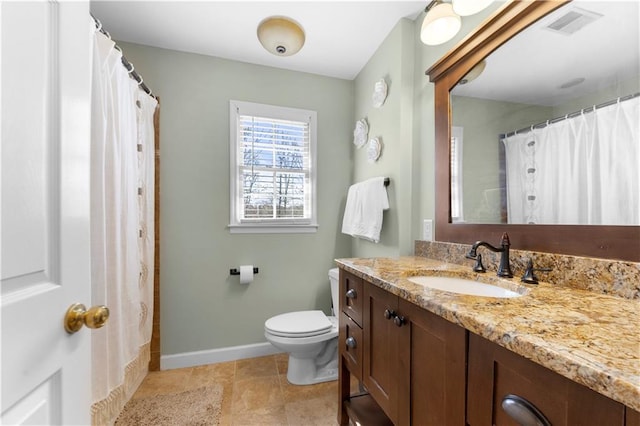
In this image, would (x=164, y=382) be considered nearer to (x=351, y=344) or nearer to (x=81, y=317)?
(x=351, y=344)

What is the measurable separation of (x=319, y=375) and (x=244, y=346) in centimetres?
68

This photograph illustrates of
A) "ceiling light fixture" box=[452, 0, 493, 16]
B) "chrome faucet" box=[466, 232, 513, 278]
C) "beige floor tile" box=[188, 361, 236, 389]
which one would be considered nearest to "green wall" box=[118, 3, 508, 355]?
"beige floor tile" box=[188, 361, 236, 389]

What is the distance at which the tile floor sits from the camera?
4.80ft

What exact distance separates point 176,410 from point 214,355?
1.69 feet

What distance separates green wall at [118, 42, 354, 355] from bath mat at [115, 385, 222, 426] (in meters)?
0.39

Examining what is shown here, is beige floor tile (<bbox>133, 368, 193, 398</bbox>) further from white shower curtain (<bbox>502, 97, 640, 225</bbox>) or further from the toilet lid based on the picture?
white shower curtain (<bbox>502, 97, 640, 225</bbox>)

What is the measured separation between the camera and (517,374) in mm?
511

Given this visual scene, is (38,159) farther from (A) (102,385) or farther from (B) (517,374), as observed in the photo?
(A) (102,385)

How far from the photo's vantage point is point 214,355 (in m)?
2.02

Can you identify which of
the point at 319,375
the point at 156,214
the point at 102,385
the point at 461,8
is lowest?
the point at 319,375

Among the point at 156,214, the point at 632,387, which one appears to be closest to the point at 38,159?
the point at 632,387

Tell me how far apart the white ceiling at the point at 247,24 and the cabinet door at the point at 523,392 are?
1.85 m

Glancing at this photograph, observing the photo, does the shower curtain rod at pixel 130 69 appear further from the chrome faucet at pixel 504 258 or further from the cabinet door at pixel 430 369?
the chrome faucet at pixel 504 258

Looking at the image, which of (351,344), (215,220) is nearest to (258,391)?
(351,344)
